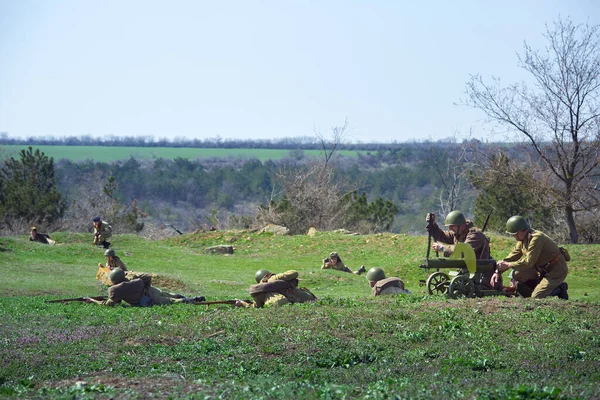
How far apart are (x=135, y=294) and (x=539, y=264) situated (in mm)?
8196

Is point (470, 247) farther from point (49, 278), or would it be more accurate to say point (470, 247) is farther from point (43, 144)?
point (43, 144)

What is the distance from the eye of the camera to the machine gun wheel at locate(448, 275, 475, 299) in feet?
52.2

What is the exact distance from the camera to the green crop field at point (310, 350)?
9.27 metres

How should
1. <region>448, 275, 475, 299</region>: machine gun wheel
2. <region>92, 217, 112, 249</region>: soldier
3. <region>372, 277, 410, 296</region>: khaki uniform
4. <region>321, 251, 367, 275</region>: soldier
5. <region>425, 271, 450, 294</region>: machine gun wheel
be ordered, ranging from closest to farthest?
<region>448, 275, 475, 299</region>: machine gun wheel, <region>425, 271, 450, 294</region>: machine gun wheel, <region>372, 277, 410, 296</region>: khaki uniform, <region>321, 251, 367, 275</region>: soldier, <region>92, 217, 112, 249</region>: soldier

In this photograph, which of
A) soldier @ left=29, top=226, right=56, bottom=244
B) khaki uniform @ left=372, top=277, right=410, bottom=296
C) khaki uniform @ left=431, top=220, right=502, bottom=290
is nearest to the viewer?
khaki uniform @ left=431, top=220, right=502, bottom=290

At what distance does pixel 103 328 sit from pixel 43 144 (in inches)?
7487

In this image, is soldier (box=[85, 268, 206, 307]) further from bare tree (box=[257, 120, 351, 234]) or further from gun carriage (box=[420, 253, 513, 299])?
bare tree (box=[257, 120, 351, 234])

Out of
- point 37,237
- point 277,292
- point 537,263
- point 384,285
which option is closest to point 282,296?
point 277,292

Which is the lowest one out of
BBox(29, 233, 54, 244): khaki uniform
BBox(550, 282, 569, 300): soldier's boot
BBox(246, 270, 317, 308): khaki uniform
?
BBox(29, 233, 54, 244): khaki uniform

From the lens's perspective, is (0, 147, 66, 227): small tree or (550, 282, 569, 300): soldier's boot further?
(0, 147, 66, 227): small tree

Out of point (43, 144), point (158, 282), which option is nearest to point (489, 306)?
point (158, 282)

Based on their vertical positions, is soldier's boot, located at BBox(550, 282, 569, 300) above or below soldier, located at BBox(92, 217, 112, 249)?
above

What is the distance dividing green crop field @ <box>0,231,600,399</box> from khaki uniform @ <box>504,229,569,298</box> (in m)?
1.02

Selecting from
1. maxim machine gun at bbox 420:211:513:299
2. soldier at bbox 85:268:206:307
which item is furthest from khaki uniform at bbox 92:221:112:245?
maxim machine gun at bbox 420:211:513:299
